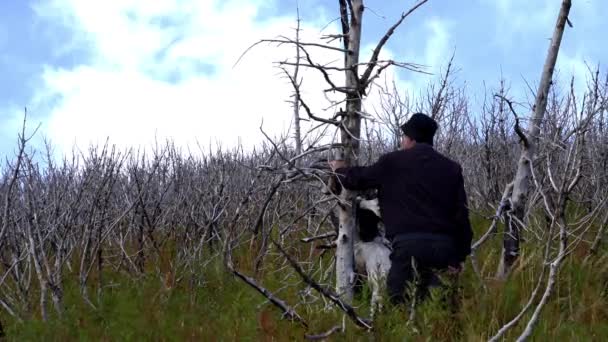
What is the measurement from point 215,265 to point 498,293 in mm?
3541

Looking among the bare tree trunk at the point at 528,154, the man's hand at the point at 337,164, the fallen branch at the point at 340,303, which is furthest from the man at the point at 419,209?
the bare tree trunk at the point at 528,154

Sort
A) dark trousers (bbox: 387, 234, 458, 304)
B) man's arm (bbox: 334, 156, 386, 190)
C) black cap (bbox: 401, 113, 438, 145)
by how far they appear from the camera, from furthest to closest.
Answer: black cap (bbox: 401, 113, 438, 145), man's arm (bbox: 334, 156, 386, 190), dark trousers (bbox: 387, 234, 458, 304)

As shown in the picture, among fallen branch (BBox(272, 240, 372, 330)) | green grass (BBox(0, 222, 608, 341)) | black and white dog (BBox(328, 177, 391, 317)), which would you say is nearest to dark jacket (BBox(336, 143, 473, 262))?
black and white dog (BBox(328, 177, 391, 317))

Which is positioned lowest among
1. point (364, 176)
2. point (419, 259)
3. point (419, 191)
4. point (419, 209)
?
point (419, 259)

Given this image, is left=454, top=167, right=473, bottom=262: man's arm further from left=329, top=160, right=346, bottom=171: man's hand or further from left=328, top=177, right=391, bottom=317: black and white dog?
left=329, top=160, right=346, bottom=171: man's hand

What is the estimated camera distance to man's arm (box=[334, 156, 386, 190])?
5.21 m

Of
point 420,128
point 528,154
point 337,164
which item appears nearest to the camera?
point 420,128

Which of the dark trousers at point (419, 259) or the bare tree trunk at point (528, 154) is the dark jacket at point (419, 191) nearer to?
the dark trousers at point (419, 259)

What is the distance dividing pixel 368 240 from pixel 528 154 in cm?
164

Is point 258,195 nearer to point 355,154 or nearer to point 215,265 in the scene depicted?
point 215,265

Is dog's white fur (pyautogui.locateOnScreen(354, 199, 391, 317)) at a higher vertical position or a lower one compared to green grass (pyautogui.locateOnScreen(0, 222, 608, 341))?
higher

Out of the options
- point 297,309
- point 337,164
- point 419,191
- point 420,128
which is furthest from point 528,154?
point 297,309

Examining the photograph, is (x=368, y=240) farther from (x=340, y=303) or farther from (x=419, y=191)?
(x=340, y=303)

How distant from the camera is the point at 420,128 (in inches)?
213
